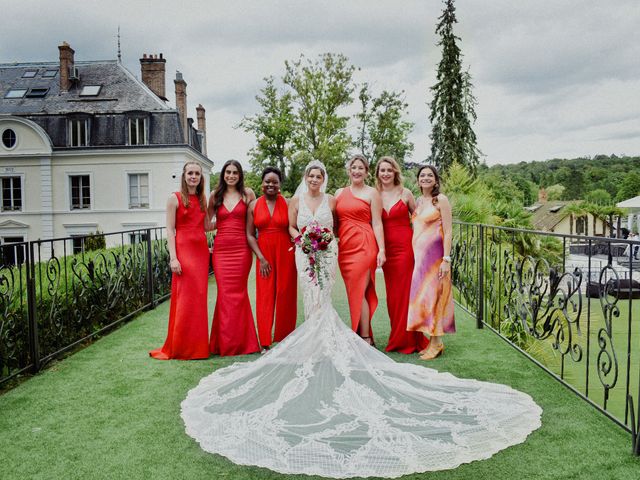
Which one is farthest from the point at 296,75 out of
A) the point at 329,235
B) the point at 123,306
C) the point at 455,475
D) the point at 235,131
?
the point at 455,475

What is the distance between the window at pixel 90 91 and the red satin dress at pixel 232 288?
30.2 m

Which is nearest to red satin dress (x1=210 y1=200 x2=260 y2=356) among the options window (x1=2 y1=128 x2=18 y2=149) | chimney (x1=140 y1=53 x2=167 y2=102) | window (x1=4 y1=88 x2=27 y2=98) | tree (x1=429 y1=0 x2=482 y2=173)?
chimney (x1=140 y1=53 x2=167 y2=102)

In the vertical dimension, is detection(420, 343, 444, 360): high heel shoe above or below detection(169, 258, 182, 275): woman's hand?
below

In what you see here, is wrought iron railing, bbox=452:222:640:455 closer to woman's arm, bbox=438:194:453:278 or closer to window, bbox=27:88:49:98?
woman's arm, bbox=438:194:453:278

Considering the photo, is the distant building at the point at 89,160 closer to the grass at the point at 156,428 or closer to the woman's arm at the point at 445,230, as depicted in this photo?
the grass at the point at 156,428

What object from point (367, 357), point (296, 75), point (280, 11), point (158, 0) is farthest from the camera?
point (296, 75)

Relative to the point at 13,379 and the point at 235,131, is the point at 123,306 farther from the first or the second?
the point at 235,131

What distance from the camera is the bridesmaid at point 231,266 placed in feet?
19.1

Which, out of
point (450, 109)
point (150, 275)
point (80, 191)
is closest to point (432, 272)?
point (150, 275)

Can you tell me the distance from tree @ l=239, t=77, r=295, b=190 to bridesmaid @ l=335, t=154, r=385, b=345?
94.4ft

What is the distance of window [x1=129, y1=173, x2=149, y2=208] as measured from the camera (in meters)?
31.5

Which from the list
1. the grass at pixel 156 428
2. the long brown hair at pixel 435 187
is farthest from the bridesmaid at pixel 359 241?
the grass at pixel 156 428

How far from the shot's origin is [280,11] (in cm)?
1756

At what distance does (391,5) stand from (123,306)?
547 inches
